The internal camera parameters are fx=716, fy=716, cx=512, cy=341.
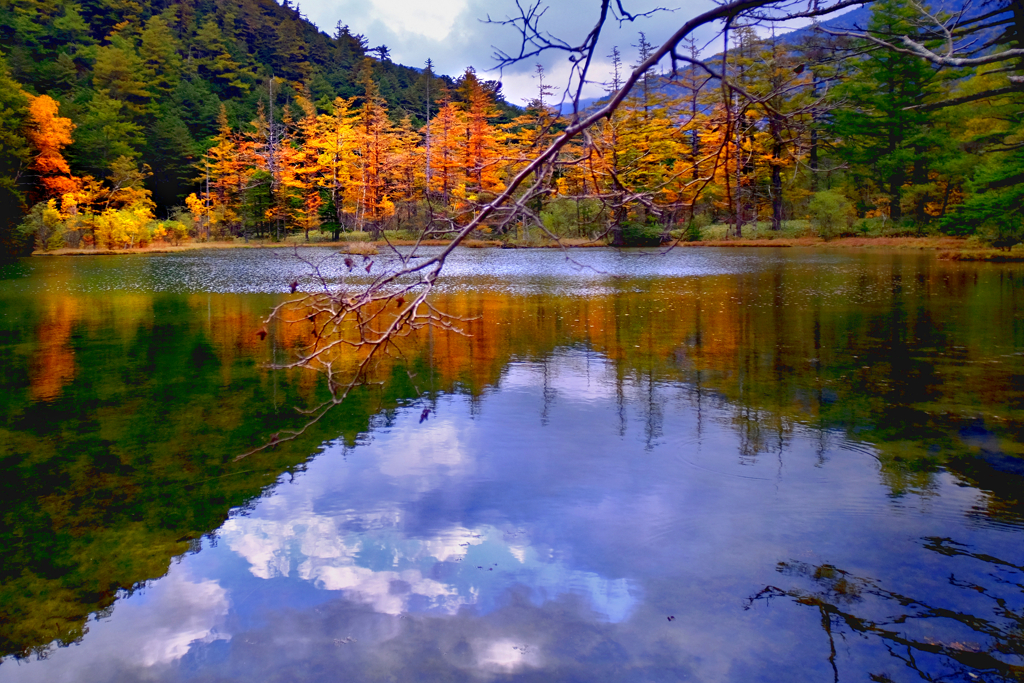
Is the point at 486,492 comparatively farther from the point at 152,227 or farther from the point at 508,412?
the point at 152,227

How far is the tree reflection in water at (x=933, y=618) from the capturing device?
2785mm

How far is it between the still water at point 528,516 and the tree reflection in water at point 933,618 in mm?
13

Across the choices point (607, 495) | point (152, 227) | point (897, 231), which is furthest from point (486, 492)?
point (152, 227)

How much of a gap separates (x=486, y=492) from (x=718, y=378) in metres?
3.65

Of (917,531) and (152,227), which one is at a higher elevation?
(152,227)

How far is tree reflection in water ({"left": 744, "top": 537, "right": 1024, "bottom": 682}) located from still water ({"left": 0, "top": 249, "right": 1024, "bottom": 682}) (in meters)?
0.01

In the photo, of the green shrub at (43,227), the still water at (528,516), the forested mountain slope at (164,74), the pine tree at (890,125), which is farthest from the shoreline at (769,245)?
the still water at (528,516)

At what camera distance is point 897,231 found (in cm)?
3047

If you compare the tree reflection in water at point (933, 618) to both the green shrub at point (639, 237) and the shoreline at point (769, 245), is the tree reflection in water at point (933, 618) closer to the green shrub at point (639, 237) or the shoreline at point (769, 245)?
the shoreline at point (769, 245)

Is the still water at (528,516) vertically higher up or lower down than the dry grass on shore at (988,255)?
lower down

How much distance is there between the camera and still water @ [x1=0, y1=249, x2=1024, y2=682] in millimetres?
2979

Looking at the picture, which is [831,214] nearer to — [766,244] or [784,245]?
[784,245]

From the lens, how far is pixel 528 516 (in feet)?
13.9

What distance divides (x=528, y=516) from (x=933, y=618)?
2.07 meters
